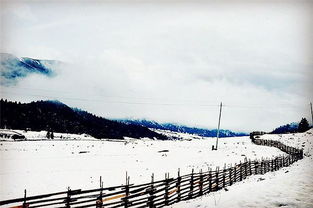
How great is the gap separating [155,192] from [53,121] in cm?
10378

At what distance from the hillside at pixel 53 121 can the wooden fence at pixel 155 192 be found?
223 ft

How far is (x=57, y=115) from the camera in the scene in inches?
4596

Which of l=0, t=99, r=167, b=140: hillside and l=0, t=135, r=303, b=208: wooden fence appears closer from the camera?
l=0, t=135, r=303, b=208: wooden fence

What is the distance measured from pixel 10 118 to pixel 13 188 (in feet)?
279

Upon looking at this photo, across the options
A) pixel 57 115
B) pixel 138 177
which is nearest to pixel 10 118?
pixel 57 115

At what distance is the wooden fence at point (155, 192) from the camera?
912 centimetres

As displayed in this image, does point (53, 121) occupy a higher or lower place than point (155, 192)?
higher

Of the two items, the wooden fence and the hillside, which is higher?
the hillside

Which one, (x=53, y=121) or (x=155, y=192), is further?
(x=53, y=121)

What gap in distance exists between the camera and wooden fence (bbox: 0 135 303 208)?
29.9ft

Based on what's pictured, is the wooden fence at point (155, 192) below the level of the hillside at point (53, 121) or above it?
below

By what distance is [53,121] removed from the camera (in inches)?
4171

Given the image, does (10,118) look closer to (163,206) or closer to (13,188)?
(13,188)

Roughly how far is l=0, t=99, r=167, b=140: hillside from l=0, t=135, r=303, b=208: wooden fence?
68011 mm
